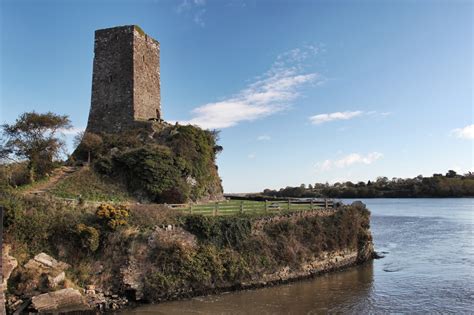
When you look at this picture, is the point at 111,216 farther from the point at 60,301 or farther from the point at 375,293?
the point at 375,293

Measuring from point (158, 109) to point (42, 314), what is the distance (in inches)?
998

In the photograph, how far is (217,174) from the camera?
1439 inches

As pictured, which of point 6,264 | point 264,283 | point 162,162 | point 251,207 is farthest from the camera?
point 162,162

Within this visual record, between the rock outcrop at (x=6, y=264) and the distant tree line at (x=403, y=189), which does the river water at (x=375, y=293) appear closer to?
the rock outcrop at (x=6, y=264)

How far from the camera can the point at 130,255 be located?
18.2 meters

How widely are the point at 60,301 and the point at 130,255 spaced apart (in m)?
3.52

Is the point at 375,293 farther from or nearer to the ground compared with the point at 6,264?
nearer to the ground

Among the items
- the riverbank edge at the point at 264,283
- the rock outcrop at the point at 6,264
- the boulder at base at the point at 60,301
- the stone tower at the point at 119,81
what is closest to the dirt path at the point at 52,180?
the stone tower at the point at 119,81

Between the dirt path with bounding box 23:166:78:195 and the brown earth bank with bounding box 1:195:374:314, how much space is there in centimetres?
572

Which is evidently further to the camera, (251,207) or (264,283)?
(251,207)

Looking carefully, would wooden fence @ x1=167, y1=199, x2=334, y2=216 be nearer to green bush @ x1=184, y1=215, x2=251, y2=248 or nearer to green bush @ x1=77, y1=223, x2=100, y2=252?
green bush @ x1=184, y1=215, x2=251, y2=248

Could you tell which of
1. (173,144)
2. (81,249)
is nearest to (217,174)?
(173,144)

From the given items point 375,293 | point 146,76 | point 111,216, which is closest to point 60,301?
point 111,216

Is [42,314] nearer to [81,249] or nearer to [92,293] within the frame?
[92,293]
